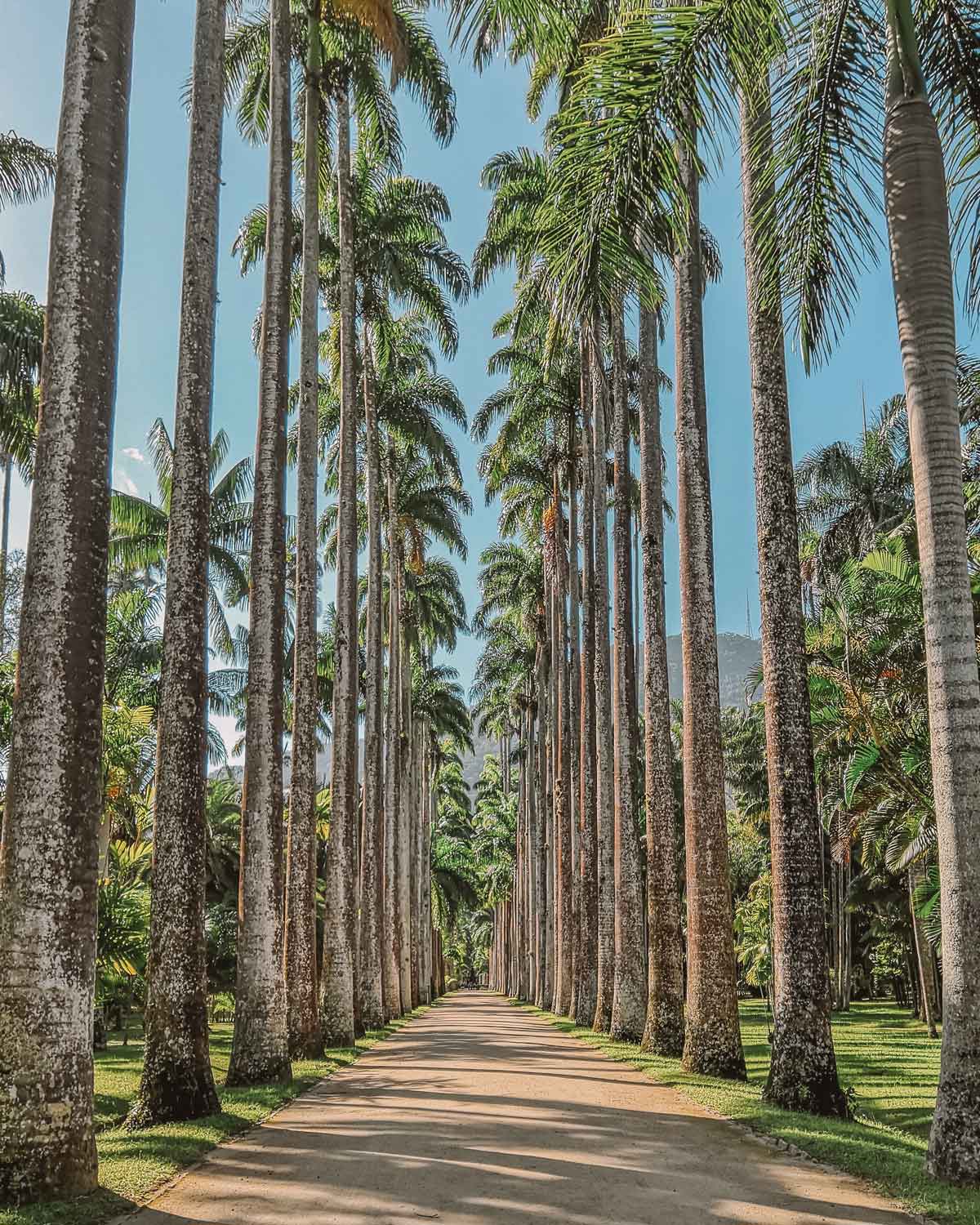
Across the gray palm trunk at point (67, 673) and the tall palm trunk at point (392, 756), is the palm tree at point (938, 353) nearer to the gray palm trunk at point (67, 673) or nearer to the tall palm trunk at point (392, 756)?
the gray palm trunk at point (67, 673)

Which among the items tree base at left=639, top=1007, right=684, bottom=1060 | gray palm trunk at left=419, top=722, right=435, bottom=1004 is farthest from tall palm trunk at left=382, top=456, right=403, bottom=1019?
gray palm trunk at left=419, top=722, right=435, bottom=1004

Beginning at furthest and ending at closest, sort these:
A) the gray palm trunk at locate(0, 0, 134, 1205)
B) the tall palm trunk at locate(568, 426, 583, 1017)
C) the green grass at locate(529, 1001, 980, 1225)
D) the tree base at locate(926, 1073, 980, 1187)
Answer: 1. the tall palm trunk at locate(568, 426, 583, 1017)
2. the tree base at locate(926, 1073, 980, 1187)
3. the green grass at locate(529, 1001, 980, 1225)
4. the gray palm trunk at locate(0, 0, 134, 1205)

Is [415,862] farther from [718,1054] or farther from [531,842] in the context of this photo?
[718,1054]

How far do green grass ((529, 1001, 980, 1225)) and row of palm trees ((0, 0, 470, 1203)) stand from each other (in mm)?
4977

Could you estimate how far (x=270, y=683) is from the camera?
13195 mm

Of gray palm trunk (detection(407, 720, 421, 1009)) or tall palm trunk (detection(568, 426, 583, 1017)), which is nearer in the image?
tall palm trunk (detection(568, 426, 583, 1017))

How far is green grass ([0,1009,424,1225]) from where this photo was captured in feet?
19.8

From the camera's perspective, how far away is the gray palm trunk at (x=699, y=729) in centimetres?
1333

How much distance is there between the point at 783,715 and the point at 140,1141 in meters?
7.11

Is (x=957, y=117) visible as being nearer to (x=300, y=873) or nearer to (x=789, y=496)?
(x=789, y=496)

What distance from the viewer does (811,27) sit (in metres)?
9.03

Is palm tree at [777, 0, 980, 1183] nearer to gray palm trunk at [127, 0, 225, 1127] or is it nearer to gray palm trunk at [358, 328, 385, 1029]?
gray palm trunk at [127, 0, 225, 1127]

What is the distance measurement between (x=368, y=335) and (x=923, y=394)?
20.6 meters

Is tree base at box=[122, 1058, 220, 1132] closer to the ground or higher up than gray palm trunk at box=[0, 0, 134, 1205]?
closer to the ground
